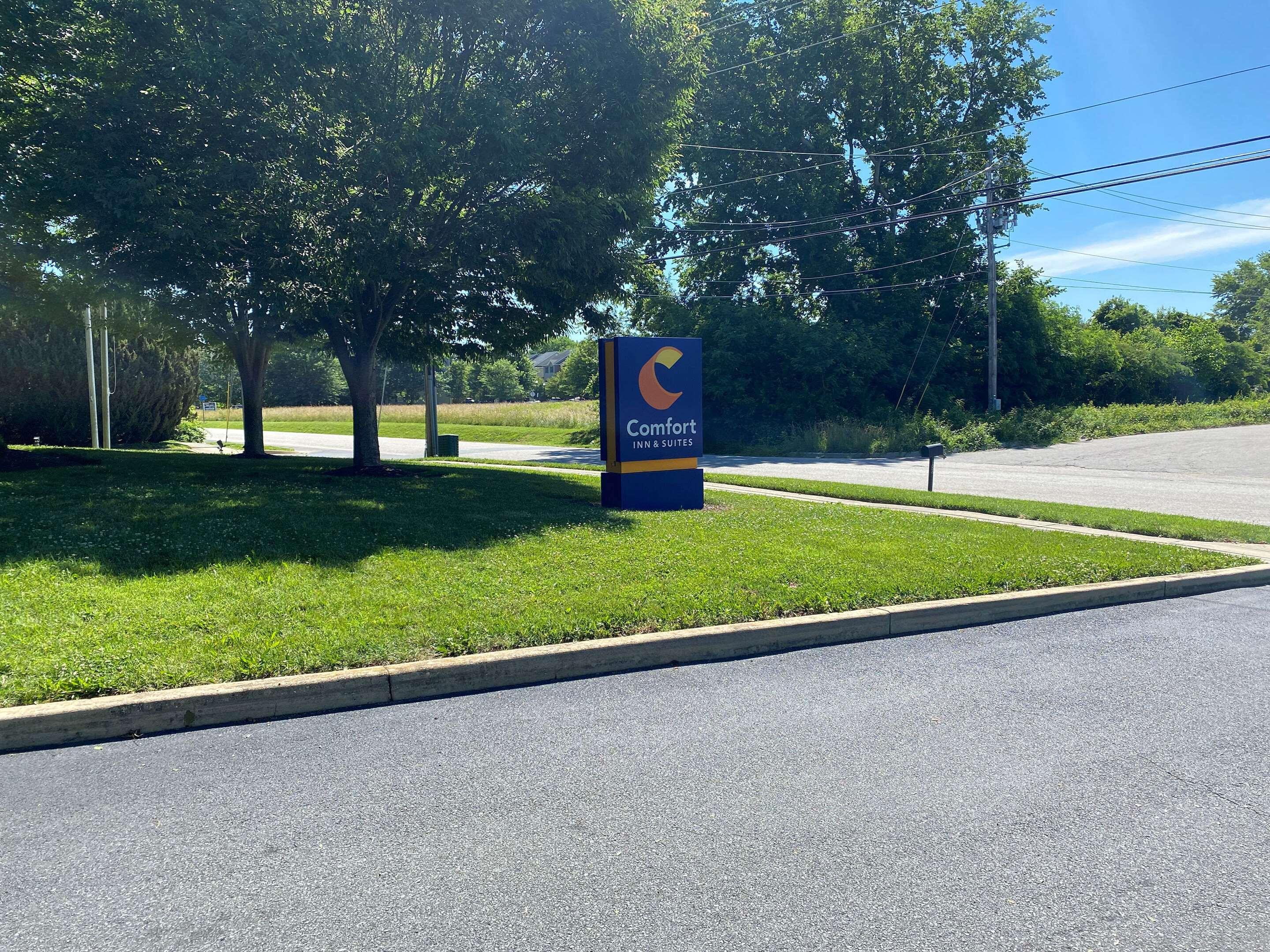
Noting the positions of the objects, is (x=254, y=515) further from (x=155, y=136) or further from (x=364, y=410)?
(x=155, y=136)

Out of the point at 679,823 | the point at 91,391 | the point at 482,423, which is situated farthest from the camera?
the point at 482,423

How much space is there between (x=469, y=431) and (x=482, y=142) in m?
30.8

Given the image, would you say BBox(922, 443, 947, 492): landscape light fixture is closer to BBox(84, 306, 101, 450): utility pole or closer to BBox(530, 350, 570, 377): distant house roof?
BBox(84, 306, 101, 450): utility pole

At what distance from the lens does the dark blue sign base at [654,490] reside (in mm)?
11773

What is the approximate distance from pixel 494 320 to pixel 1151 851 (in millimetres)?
13390

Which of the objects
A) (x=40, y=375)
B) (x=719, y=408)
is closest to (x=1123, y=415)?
(x=719, y=408)

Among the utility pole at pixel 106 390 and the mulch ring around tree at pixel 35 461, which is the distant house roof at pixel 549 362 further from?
the mulch ring around tree at pixel 35 461

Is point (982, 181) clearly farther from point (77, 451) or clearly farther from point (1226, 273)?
point (1226, 273)

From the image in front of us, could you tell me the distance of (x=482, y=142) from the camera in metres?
12.4

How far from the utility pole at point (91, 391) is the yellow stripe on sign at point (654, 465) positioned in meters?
15.7

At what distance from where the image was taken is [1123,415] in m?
34.0

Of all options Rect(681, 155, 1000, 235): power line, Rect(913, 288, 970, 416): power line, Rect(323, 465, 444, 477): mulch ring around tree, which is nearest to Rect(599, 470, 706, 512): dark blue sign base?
Rect(323, 465, 444, 477): mulch ring around tree

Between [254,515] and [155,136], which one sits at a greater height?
[155,136]

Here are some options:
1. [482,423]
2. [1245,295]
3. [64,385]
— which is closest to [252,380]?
[64,385]
